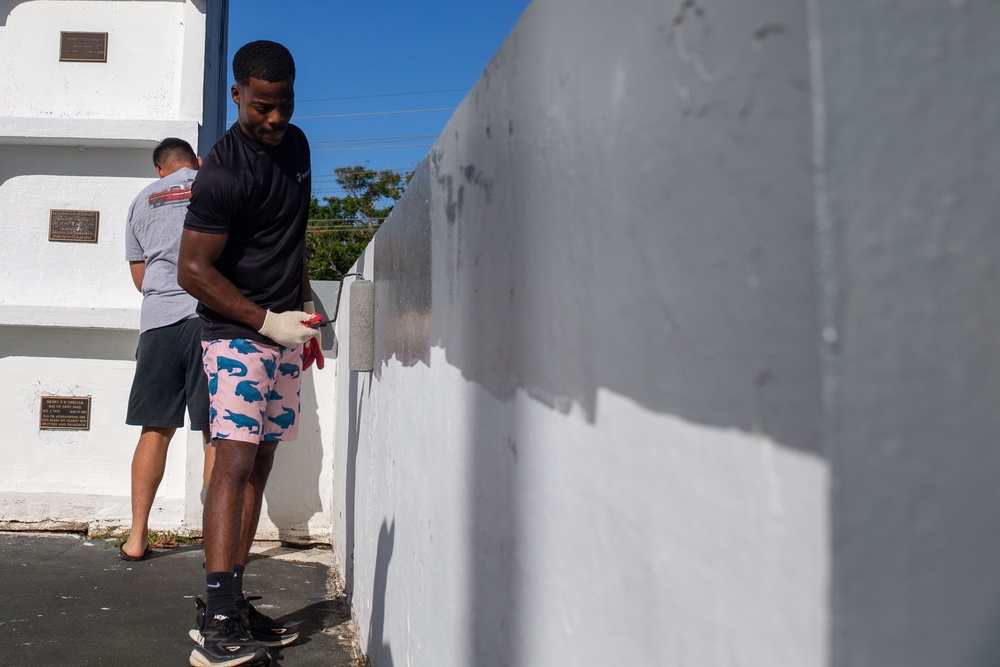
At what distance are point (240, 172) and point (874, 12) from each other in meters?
2.48

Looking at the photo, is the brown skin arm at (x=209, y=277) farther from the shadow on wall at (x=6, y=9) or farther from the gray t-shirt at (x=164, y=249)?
the shadow on wall at (x=6, y=9)

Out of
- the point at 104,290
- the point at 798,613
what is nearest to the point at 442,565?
the point at 798,613

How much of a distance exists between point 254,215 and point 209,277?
0.86 ft

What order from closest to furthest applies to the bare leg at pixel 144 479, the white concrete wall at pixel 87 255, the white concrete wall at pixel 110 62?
the bare leg at pixel 144 479 < the white concrete wall at pixel 87 255 < the white concrete wall at pixel 110 62

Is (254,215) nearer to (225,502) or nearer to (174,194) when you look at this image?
(225,502)

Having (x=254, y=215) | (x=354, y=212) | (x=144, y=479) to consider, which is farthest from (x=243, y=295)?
(x=354, y=212)

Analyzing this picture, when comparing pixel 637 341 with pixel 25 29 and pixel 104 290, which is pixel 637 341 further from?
pixel 25 29

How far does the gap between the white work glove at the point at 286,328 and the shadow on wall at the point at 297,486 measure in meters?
2.06

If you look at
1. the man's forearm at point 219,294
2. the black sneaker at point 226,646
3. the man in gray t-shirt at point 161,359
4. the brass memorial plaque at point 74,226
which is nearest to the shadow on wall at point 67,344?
the brass memorial plaque at point 74,226

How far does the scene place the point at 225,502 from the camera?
9.04 feet

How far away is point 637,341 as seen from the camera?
2.74 feet

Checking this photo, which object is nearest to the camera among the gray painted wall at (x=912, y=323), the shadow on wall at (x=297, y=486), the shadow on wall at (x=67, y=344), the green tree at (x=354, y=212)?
the gray painted wall at (x=912, y=323)

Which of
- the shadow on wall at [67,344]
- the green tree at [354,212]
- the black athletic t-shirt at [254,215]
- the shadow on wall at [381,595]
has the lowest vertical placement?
the shadow on wall at [381,595]

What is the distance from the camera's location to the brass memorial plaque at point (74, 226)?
5.35m
